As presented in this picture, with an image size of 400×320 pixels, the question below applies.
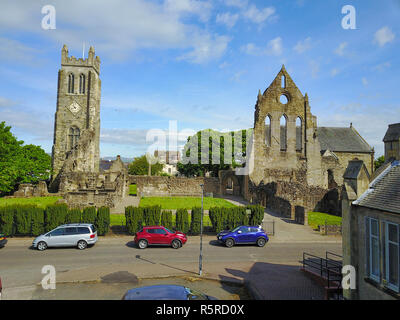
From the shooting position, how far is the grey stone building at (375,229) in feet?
24.7

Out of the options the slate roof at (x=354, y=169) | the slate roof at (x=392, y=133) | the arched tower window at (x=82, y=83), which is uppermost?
the arched tower window at (x=82, y=83)

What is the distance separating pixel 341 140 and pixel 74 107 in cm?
5093

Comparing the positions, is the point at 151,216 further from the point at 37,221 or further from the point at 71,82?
the point at 71,82

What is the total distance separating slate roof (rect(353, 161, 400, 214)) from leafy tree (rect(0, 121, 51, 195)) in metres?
35.5

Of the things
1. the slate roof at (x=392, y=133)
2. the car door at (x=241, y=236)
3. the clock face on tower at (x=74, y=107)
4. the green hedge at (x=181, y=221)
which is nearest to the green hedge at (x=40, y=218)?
the green hedge at (x=181, y=221)

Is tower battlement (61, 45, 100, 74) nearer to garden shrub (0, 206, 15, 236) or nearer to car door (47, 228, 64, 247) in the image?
garden shrub (0, 206, 15, 236)

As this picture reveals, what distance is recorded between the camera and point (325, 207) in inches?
1249

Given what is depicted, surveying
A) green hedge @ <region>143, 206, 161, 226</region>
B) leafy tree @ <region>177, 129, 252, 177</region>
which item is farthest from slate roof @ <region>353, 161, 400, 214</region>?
leafy tree @ <region>177, 129, 252, 177</region>

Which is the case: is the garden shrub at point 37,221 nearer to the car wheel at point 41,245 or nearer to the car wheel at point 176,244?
the car wheel at point 41,245

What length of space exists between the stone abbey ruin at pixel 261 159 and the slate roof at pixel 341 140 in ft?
0.53

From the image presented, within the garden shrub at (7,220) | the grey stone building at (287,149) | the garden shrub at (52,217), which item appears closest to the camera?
the garden shrub at (7,220)

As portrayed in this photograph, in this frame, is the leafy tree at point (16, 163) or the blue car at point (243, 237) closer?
the blue car at point (243, 237)

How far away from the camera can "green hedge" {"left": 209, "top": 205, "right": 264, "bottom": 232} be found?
2100 centimetres

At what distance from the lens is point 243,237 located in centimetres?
1806
